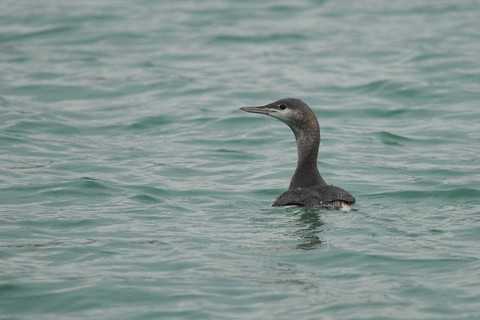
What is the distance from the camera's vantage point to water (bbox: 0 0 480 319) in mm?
8664

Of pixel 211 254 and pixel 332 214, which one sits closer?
pixel 211 254

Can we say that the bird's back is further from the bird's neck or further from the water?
the bird's neck

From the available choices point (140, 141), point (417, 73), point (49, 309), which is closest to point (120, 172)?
point (140, 141)

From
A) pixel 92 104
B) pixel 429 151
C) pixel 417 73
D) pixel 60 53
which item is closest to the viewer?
pixel 429 151

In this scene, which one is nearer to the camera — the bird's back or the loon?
the bird's back

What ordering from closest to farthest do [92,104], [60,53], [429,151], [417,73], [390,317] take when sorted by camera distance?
[390,317]
[429,151]
[92,104]
[417,73]
[60,53]

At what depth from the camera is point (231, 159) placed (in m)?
14.2

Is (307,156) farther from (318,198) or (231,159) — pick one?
(231,159)

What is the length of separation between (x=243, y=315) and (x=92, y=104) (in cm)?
948

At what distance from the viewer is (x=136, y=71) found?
19.0 metres

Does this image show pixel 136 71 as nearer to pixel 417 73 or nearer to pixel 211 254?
pixel 417 73

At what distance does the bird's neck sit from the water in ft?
1.58

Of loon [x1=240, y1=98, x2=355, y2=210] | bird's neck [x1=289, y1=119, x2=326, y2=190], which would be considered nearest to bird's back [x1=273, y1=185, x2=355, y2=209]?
loon [x1=240, y1=98, x2=355, y2=210]

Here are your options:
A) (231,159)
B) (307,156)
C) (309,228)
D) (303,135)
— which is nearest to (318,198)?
(309,228)
